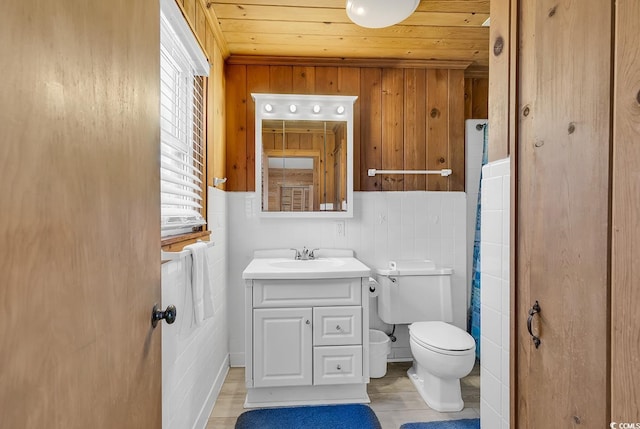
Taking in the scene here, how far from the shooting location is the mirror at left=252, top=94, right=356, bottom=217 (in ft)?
7.55

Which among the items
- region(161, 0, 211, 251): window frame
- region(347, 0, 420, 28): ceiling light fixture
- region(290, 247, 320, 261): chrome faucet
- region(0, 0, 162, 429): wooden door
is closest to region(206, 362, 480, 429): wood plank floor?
region(290, 247, 320, 261): chrome faucet

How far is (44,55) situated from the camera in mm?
458

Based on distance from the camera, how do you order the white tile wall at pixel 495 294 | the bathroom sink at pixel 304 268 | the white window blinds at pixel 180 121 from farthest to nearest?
1. the bathroom sink at pixel 304 268
2. the white window blinds at pixel 180 121
3. the white tile wall at pixel 495 294

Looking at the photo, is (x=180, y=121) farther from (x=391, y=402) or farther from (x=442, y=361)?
(x=391, y=402)

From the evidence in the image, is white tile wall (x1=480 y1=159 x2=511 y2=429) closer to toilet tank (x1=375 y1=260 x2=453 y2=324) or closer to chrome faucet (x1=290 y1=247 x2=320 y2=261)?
toilet tank (x1=375 y1=260 x2=453 y2=324)

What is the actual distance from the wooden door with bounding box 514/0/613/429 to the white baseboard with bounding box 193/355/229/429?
1.48 metres

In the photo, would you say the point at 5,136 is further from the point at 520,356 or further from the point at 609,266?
the point at 520,356

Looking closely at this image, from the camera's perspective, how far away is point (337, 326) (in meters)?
1.85

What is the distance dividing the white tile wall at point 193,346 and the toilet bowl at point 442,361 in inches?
49.7

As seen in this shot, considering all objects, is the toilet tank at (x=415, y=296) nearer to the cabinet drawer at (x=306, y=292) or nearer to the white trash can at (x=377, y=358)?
the white trash can at (x=377, y=358)

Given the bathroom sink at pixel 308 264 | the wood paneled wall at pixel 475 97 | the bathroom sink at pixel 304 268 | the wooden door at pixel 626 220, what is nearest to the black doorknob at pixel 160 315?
the bathroom sink at pixel 304 268

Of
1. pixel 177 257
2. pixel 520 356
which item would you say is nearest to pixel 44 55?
pixel 177 257

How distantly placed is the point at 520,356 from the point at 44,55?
1.33 m

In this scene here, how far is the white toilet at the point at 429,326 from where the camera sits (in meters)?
1.77
